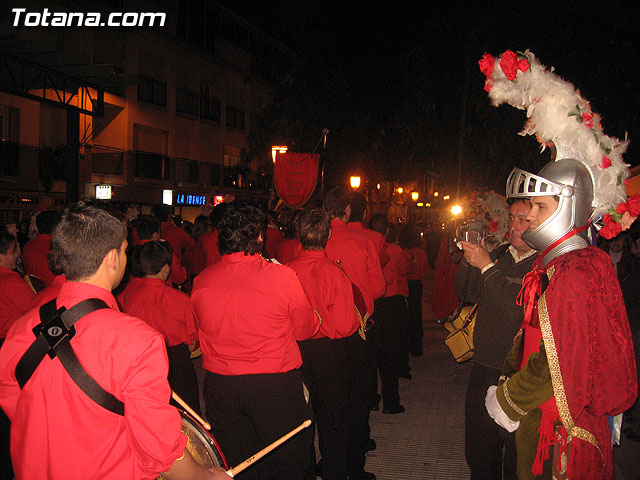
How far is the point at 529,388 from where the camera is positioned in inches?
93.7

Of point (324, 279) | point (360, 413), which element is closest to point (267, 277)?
point (324, 279)

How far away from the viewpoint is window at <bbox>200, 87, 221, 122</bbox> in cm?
2867

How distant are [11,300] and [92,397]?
275cm

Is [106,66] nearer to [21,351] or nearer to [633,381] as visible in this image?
[21,351]

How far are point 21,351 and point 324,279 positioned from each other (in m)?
2.37

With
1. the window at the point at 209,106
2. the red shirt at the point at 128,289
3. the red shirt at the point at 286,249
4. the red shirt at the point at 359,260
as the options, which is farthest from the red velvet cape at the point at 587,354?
the window at the point at 209,106

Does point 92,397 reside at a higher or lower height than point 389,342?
higher

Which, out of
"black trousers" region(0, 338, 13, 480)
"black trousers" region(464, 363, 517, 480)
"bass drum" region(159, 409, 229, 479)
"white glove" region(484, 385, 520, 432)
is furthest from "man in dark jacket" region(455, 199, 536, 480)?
"black trousers" region(0, 338, 13, 480)

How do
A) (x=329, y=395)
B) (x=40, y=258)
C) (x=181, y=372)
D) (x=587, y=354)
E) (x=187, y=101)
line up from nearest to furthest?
(x=587, y=354) < (x=329, y=395) < (x=181, y=372) < (x=40, y=258) < (x=187, y=101)

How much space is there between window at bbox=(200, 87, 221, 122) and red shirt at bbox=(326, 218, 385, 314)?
1008 inches

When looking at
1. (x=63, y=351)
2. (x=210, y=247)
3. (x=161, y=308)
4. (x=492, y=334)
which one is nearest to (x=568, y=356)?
(x=492, y=334)

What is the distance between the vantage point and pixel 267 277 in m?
3.11

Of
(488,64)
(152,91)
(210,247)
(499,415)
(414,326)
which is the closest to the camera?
(499,415)

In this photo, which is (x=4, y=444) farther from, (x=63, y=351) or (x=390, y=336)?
(x=390, y=336)
